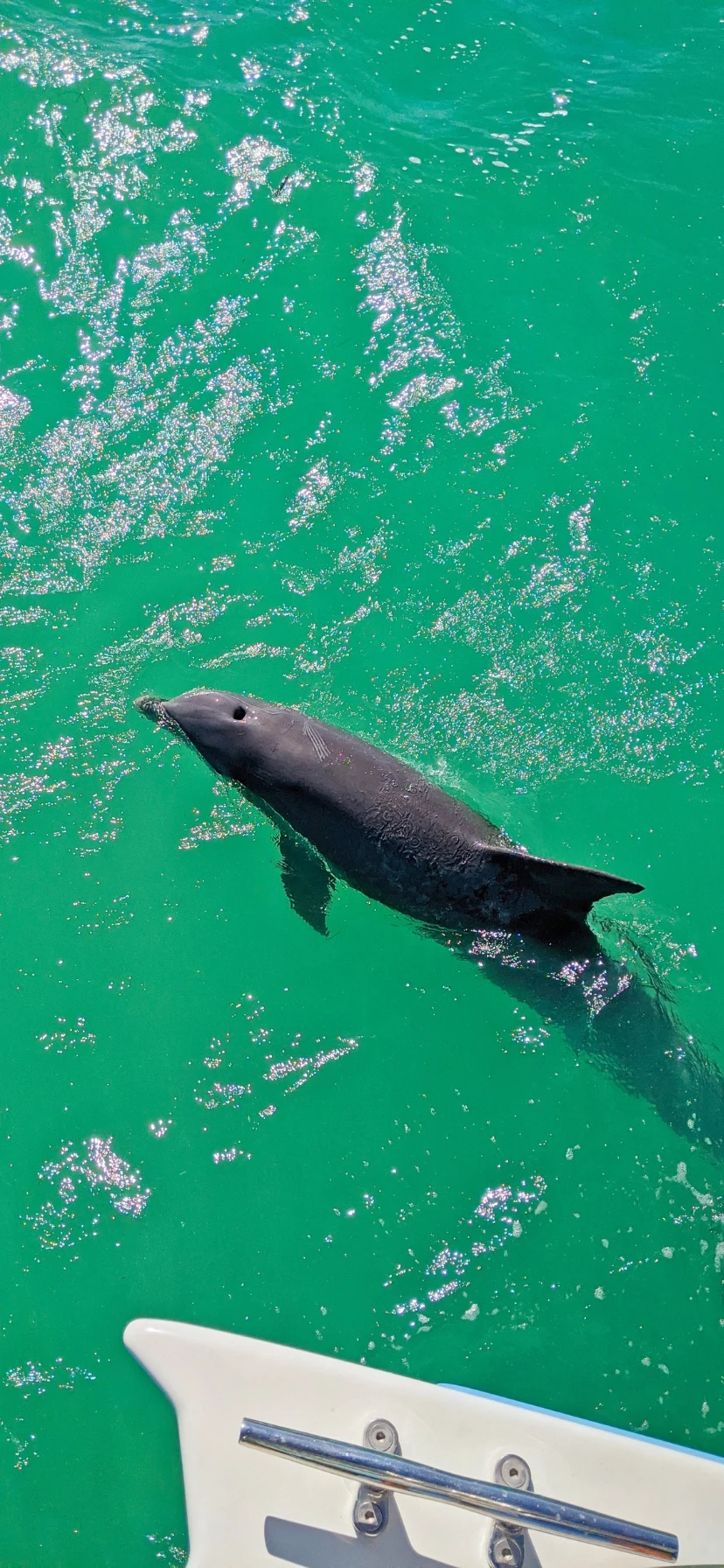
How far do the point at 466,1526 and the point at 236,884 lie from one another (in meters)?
4.13

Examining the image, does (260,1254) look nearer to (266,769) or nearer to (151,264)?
(266,769)

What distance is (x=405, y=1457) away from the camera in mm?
5109

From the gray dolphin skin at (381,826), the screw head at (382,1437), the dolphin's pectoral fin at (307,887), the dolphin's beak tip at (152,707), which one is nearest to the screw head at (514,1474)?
the screw head at (382,1437)

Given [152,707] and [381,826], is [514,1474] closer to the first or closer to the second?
[381,826]

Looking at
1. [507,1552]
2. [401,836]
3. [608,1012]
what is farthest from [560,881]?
[507,1552]

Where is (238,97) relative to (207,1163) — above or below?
above

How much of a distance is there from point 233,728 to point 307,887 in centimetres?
127

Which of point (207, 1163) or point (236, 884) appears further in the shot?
point (236, 884)

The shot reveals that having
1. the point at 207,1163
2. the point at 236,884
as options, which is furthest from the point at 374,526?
the point at 207,1163

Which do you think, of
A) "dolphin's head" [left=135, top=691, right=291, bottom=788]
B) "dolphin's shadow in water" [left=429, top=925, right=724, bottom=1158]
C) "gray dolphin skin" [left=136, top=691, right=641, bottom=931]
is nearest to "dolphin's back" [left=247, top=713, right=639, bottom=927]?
"gray dolphin skin" [left=136, top=691, right=641, bottom=931]

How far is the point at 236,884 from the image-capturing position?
24.5 ft

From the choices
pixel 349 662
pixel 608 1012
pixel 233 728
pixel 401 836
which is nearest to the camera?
pixel 401 836

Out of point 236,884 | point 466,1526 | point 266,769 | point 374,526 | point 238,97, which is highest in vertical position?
point 238,97

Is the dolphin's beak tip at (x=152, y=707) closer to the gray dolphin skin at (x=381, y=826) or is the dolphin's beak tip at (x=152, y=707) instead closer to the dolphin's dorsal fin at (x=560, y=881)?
the gray dolphin skin at (x=381, y=826)
